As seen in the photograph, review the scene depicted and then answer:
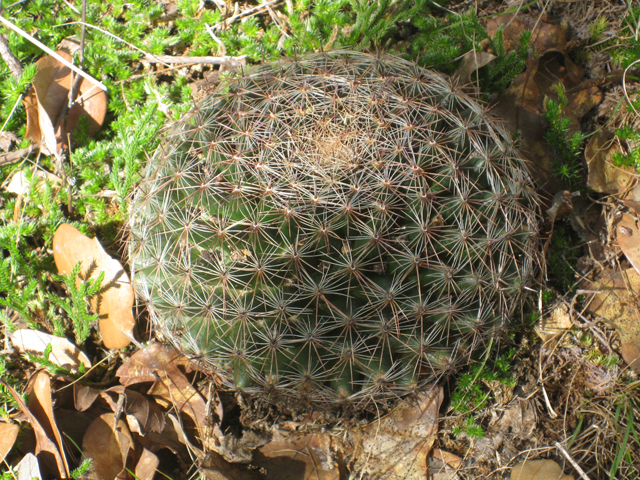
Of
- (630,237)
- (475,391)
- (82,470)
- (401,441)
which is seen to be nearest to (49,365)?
(82,470)

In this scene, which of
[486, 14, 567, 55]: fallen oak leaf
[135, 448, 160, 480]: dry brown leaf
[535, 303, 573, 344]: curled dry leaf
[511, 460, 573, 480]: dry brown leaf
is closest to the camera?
[511, 460, 573, 480]: dry brown leaf

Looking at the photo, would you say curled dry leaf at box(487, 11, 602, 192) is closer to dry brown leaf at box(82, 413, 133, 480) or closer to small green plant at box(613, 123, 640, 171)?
small green plant at box(613, 123, 640, 171)

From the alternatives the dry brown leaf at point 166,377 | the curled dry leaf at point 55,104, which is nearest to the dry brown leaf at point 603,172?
A: the dry brown leaf at point 166,377

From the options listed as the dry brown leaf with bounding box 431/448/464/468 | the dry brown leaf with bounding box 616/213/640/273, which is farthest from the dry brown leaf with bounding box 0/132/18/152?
the dry brown leaf with bounding box 616/213/640/273

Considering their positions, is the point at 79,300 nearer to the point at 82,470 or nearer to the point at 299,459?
the point at 82,470

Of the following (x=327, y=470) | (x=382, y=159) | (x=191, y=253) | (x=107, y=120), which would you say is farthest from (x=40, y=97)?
(x=327, y=470)

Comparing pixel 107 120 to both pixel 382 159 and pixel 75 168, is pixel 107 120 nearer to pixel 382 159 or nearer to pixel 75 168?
pixel 75 168
